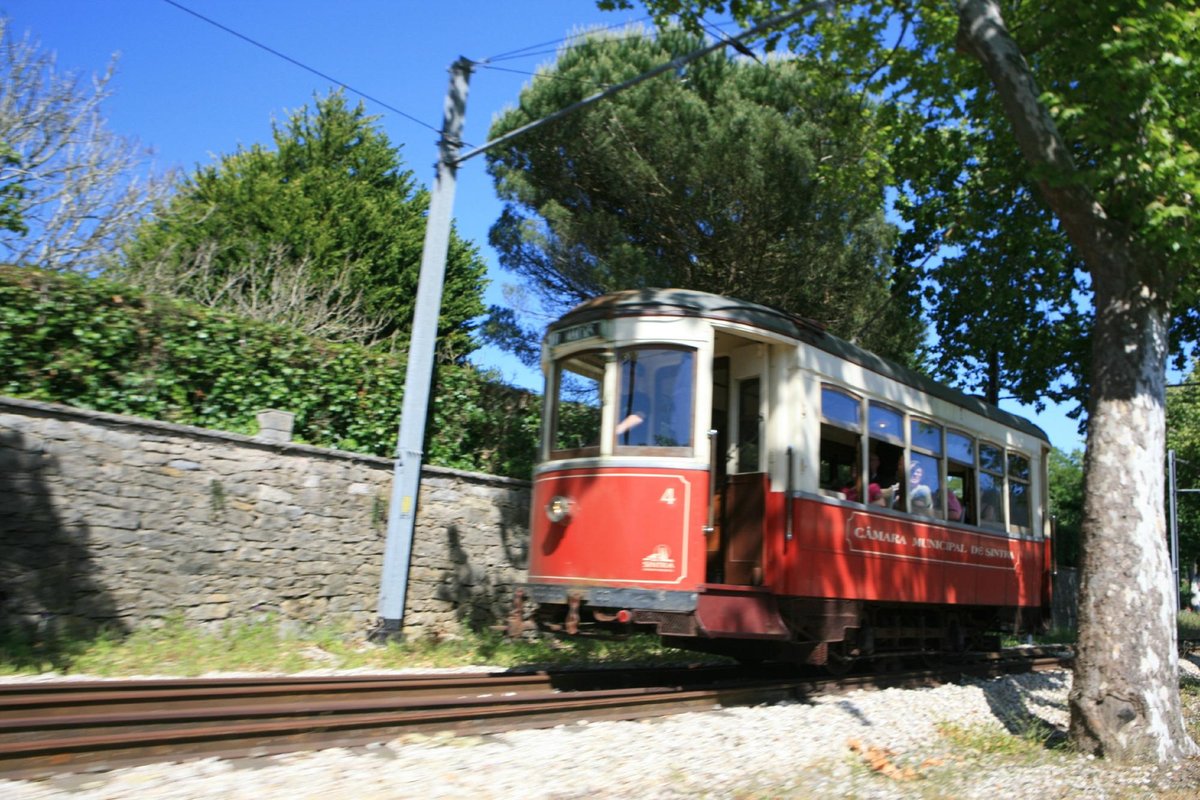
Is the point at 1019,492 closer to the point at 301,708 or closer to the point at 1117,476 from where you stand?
the point at 1117,476

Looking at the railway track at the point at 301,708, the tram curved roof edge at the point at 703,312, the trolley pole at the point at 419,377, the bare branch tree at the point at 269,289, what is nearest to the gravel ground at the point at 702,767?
the railway track at the point at 301,708

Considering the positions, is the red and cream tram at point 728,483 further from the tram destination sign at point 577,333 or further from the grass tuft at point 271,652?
the grass tuft at point 271,652

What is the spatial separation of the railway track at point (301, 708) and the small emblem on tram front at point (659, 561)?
98cm

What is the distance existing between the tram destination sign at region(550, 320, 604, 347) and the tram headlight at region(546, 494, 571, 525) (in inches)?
54.5

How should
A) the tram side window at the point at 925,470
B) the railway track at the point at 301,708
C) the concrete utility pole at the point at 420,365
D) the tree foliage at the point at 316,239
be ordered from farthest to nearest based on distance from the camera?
the tree foliage at the point at 316,239 → the concrete utility pole at the point at 420,365 → the tram side window at the point at 925,470 → the railway track at the point at 301,708

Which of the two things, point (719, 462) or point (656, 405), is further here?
point (719, 462)

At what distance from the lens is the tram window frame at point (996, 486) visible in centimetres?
1121

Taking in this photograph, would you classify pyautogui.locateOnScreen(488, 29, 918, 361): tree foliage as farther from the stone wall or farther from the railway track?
the railway track

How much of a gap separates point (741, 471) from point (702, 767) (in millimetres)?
3189

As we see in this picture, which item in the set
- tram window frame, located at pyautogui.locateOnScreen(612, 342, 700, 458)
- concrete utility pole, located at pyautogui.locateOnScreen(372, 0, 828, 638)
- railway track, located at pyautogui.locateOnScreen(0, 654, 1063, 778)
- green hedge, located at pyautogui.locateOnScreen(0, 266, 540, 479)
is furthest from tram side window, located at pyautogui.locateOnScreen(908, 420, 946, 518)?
green hedge, located at pyautogui.locateOnScreen(0, 266, 540, 479)

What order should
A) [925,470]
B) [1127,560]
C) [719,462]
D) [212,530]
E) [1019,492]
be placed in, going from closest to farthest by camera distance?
[1127,560] → [719,462] → [212,530] → [925,470] → [1019,492]

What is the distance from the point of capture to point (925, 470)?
10000 millimetres

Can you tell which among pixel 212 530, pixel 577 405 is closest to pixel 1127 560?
pixel 577 405

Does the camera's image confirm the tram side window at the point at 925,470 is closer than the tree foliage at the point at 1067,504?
Yes
